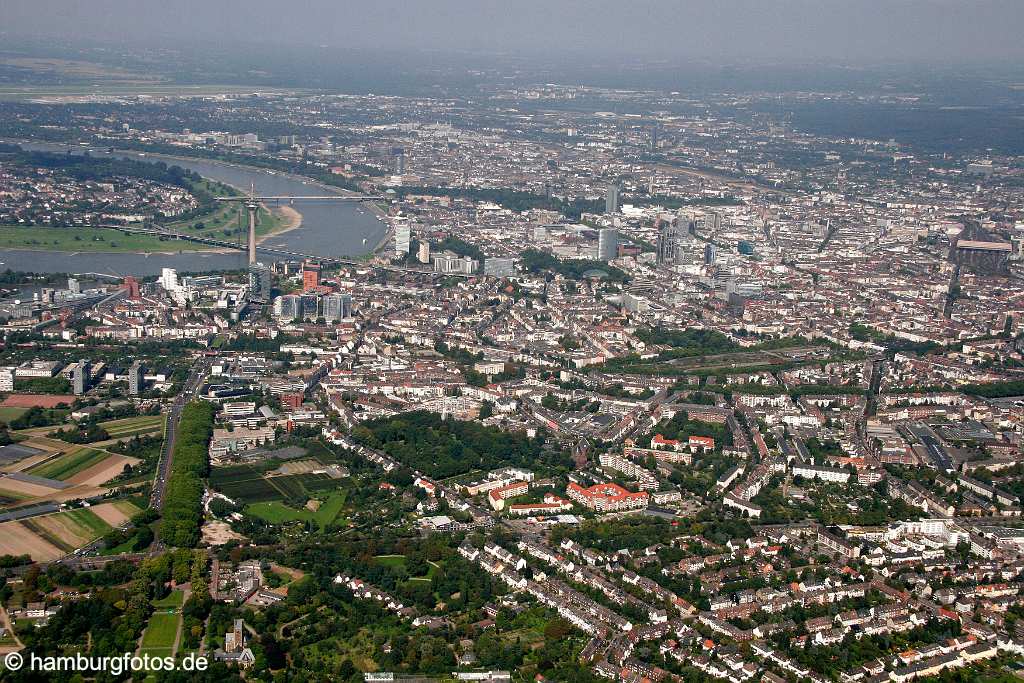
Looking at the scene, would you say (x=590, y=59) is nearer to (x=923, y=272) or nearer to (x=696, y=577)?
(x=923, y=272)

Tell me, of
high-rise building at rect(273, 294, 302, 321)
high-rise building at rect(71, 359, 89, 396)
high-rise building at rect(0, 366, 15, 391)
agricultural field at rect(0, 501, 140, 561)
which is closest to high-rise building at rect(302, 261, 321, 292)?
high-rise building at rect(273, 294, 302, 321)

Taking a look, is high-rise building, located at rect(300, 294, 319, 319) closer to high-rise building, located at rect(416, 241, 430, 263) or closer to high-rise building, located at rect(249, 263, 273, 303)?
high-rise building, located at rect(249, 263, 273, 303)

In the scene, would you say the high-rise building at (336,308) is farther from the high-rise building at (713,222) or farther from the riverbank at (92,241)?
the high-rise building at (713,222)

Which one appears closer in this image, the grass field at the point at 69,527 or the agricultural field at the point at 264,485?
the grass field at the point at 69,527

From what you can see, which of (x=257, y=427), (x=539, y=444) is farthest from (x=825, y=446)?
(x=257, y=427)

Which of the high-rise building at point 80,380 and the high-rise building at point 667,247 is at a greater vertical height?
the high-rise building at point 667,247

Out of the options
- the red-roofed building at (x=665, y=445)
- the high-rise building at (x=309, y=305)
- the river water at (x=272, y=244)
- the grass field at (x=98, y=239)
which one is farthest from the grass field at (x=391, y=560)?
the grass field at (x=98, y=239)

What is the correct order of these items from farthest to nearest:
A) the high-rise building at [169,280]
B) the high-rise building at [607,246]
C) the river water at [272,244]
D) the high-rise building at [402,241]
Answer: the high-rise building at [607,246]
the high-rise building at [402,241]
the river water at [272,244]
the high-rise building at [169,280]
